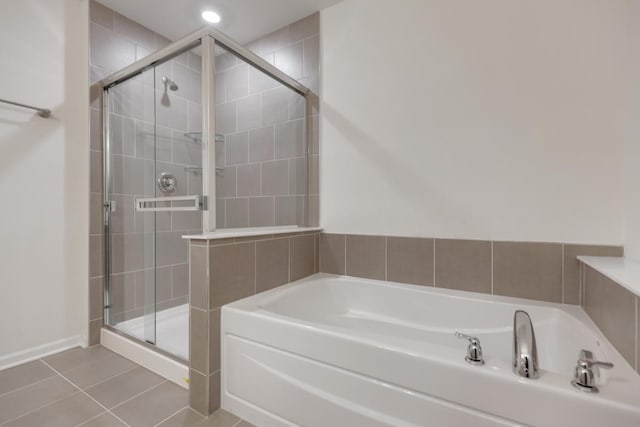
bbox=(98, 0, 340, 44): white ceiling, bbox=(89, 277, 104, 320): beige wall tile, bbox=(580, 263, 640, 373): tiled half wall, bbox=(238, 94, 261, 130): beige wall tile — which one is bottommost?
bbox=(89, 277, 104, 320): beige wall tile

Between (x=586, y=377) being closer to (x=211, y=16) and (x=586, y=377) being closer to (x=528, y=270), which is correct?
(x=528, y=270)

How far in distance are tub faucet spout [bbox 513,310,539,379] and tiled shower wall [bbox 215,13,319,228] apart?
149 centimetres

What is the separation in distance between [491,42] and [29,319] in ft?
10.6

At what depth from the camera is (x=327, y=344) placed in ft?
→ 3.43

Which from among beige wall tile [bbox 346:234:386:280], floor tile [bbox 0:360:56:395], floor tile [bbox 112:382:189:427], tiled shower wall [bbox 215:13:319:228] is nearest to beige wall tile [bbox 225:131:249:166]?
tiled shower wall [bbox 215:13:319:228]

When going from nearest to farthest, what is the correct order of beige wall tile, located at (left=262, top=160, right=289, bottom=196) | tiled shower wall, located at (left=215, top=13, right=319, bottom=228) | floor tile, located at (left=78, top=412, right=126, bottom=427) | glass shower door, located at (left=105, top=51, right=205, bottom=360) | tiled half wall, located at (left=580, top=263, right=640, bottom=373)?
tiled half wall, located at (left=580, top=263, right=640, bottom=373)
floor tile, located at (left=78, top=412, right=126, bottom=427)
glass shower door, located at (left=105, top=51, right=205, bottom=360)
tiled shower wall, located at (left=215, top=13, right=319, bottom=228)
beige wall tile, located at (left=262, top=160, right=289, bottom=196)

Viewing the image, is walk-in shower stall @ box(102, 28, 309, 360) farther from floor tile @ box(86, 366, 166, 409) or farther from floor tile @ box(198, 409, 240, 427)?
floor tile @ box(198, 409, 240, 427)

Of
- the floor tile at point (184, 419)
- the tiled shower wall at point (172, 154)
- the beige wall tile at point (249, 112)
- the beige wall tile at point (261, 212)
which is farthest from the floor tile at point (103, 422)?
the beige wall tile at point (249, 112)

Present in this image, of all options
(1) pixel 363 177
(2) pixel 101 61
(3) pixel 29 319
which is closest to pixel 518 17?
(1) pixel 363 177

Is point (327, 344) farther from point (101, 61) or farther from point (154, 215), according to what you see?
point (101, 61)

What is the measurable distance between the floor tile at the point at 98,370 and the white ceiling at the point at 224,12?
8.14ft

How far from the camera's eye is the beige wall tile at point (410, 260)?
1707 millimetres

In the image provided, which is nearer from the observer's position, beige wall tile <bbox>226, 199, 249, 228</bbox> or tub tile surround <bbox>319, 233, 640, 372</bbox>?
tub tile surround <bbox>319, 233, 640, 372</bbox>

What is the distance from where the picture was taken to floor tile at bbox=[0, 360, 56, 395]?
150 cm
